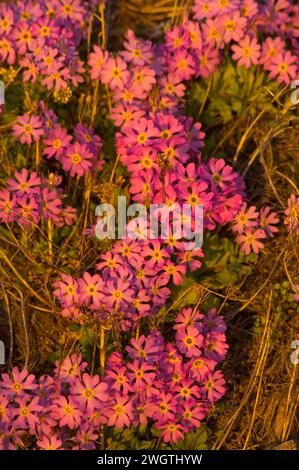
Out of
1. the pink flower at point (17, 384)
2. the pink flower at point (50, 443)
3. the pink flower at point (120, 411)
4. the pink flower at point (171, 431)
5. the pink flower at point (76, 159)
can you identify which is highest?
the pink flower at point (76, 159)

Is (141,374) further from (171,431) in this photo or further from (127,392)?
(171,431)

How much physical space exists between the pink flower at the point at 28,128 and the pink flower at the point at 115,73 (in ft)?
1.23

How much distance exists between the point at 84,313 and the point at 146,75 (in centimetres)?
112

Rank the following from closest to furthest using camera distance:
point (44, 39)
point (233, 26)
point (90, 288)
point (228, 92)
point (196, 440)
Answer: point (90, 288) < point (196, 440) < point (44, 39) < point (233, 26) < point (228, 92)

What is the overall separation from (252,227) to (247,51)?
856mm

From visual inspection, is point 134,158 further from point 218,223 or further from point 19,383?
point 19,383

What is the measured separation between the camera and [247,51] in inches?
135

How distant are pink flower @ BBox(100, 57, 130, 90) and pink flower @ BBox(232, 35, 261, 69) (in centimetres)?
55

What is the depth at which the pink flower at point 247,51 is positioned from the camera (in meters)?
3.43

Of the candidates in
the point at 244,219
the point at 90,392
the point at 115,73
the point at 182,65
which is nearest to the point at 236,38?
the point at 182,65

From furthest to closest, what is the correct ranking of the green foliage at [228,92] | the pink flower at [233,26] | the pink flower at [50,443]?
the green foliage at [228,92] < the pink flower at [233,26] < the pink flower at [50,443]

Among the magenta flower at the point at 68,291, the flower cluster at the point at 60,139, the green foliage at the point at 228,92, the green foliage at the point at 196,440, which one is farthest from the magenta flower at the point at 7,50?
the green foliage at the point at 196,440

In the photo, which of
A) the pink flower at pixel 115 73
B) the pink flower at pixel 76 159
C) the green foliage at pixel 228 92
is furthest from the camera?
the green foliage at pixel 228 92

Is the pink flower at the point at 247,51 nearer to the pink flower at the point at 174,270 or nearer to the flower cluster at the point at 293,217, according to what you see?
the flower cluster at the point at 293,217
